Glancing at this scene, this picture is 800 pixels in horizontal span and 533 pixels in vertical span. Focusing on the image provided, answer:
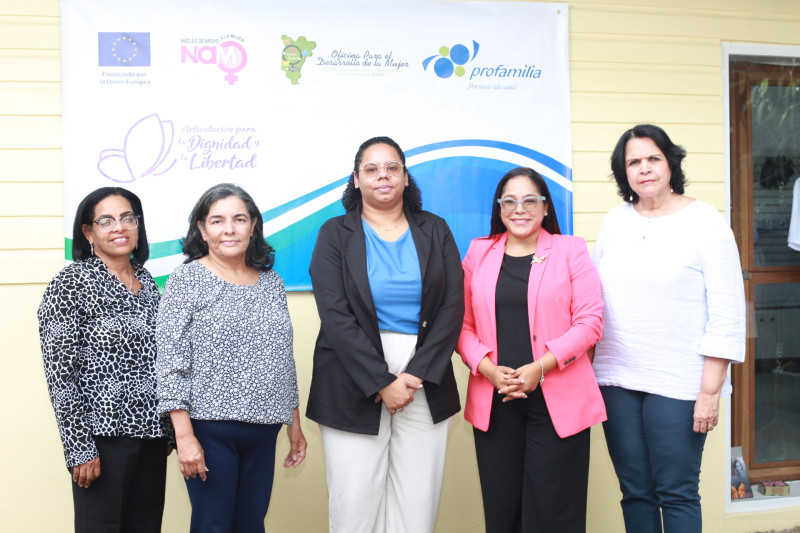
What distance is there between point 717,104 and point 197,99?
9.54 feet

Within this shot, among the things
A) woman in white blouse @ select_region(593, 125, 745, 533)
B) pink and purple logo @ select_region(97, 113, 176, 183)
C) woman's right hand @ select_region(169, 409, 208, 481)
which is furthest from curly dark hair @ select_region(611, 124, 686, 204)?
pink and purple logo @ select_region(97, 113, 176, 183)

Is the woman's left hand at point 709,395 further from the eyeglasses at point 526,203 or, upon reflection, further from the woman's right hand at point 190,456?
the woman's right hand at point 190,456

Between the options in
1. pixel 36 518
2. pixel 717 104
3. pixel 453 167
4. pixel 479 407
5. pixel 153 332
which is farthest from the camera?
pixel 717 104

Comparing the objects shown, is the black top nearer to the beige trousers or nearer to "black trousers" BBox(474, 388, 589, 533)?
"black trousers" BBox(474, 388, 589, 533)

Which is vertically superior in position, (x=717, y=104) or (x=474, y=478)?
(x=717, y=104)

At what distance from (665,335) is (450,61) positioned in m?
1.84

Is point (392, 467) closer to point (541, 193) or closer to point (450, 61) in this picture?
point (541, 193)

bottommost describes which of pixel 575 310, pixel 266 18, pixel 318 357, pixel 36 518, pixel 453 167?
pixel 36 518

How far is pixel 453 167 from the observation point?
10.5 feet

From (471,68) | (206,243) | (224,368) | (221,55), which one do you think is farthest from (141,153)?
(471,68)

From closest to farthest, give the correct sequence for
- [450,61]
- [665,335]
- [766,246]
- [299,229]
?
[665,335] < [299,229] < [450,61] < [766,246]

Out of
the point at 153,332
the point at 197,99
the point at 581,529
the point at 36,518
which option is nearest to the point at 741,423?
the point at 581,529

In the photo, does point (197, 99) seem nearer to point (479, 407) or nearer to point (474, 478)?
point (479, 407)

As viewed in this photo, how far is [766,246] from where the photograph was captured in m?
3.61
